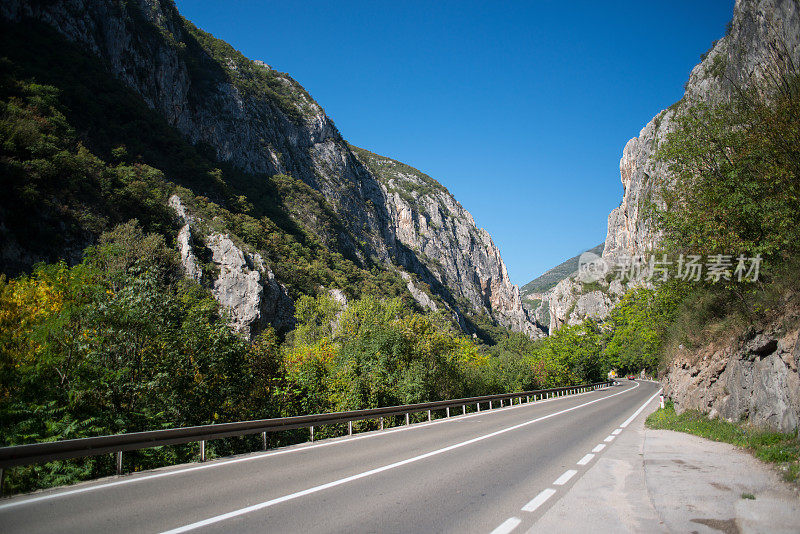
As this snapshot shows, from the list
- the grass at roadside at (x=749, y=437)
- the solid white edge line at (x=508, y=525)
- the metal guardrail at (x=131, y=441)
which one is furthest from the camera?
the grass at roadside at (x=749, y=437)

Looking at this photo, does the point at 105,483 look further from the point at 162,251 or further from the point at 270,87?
the point at 270,87

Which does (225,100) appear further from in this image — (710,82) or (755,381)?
(755,381)

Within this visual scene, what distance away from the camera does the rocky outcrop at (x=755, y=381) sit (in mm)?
8023

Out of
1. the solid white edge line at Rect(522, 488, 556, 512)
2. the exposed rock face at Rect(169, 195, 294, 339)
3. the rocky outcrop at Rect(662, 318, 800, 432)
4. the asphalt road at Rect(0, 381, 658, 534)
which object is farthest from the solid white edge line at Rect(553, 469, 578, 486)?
the exposed rock face at Rect(169, 195, 294, 339)

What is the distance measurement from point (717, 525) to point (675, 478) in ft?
7.98

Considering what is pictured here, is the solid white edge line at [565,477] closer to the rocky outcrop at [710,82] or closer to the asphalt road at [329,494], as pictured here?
the asphalt road at [329,494]

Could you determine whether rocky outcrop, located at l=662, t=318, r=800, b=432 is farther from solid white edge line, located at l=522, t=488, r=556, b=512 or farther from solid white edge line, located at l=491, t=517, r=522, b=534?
solid white edge line, located at l=491, t=517, r=522, b=534

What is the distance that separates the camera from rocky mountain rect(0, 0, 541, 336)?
62.7 m

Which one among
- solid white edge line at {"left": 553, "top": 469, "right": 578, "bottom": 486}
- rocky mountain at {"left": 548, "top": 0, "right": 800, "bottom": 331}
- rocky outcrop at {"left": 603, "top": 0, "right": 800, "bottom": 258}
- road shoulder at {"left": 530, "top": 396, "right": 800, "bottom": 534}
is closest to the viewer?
road shoulder at {"left": 530, "top": 396, "right": 800, "bottom": 534}

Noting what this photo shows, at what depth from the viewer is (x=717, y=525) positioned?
4258 millimetres

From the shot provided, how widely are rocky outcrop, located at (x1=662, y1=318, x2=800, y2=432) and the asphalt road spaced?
373 cm

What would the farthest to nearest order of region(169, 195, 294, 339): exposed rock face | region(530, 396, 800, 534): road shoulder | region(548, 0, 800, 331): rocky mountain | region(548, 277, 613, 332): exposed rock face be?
region(548, 277, 613, 332): exposed rock face → region(169, 195, 294, 339): exposed rock face → region(548, 0, 800, 331): rocky mountain → region(530, 396, 800, 534): road shoulder

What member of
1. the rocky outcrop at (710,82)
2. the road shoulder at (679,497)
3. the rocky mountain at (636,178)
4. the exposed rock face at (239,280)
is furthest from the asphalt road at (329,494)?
the exposed rock face at (239,280)

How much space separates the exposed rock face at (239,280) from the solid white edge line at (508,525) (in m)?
57.2
